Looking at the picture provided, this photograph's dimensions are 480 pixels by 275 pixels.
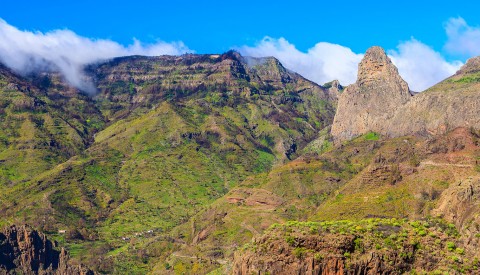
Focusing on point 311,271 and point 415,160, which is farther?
point 415,160

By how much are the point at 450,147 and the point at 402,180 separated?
74.6 feet

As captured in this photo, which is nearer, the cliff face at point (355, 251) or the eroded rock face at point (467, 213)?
the eroded rock face at point (467, 213)

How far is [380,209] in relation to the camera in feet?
501

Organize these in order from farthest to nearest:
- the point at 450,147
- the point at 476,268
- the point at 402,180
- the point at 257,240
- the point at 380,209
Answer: the point at 450,147, the point at 402,180, the point at 380,209, the point at 257,240, the point at 476,268

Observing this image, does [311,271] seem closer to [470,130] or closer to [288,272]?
[288,272]

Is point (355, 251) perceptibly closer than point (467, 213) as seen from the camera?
Yes

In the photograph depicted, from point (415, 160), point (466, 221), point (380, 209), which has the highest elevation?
point (415, 160)

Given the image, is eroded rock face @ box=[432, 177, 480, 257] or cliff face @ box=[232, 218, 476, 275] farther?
cliff face @ box=[232, 218, 476, 275]

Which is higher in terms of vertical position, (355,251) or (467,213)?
(467,213)

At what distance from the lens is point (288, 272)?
5606 cm

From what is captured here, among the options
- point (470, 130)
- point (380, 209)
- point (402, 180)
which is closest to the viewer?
point (380, 209)

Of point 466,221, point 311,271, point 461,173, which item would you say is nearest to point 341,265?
point 311,271

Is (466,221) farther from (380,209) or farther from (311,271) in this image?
(380,209)

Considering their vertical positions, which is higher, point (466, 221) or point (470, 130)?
point (470, 130)
